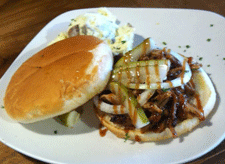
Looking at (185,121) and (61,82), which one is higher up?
(61,82)

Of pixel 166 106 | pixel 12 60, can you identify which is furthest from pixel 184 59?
pixel 12 60

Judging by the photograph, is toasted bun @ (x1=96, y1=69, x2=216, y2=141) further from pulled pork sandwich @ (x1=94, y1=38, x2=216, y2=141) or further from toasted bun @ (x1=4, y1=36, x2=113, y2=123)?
toasted bun @ (x1=4, y1=36, x2=113, y2=123)

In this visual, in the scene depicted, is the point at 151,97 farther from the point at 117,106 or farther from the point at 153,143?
the point at 153,143

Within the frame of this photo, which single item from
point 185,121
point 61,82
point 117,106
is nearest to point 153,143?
point 185,121

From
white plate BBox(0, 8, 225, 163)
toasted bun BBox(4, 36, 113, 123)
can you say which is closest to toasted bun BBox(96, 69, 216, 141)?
white plate BBox(0, 8, 225, 163)

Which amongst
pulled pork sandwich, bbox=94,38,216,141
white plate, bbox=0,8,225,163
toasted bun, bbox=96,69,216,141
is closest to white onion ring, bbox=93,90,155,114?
pulled pork sandwich, bbox=94,38,216,141

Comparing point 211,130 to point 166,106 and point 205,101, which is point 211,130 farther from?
point 166,106

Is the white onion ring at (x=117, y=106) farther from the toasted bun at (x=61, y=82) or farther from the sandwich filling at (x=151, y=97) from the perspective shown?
the toasted bun at (x=61, y=82)
